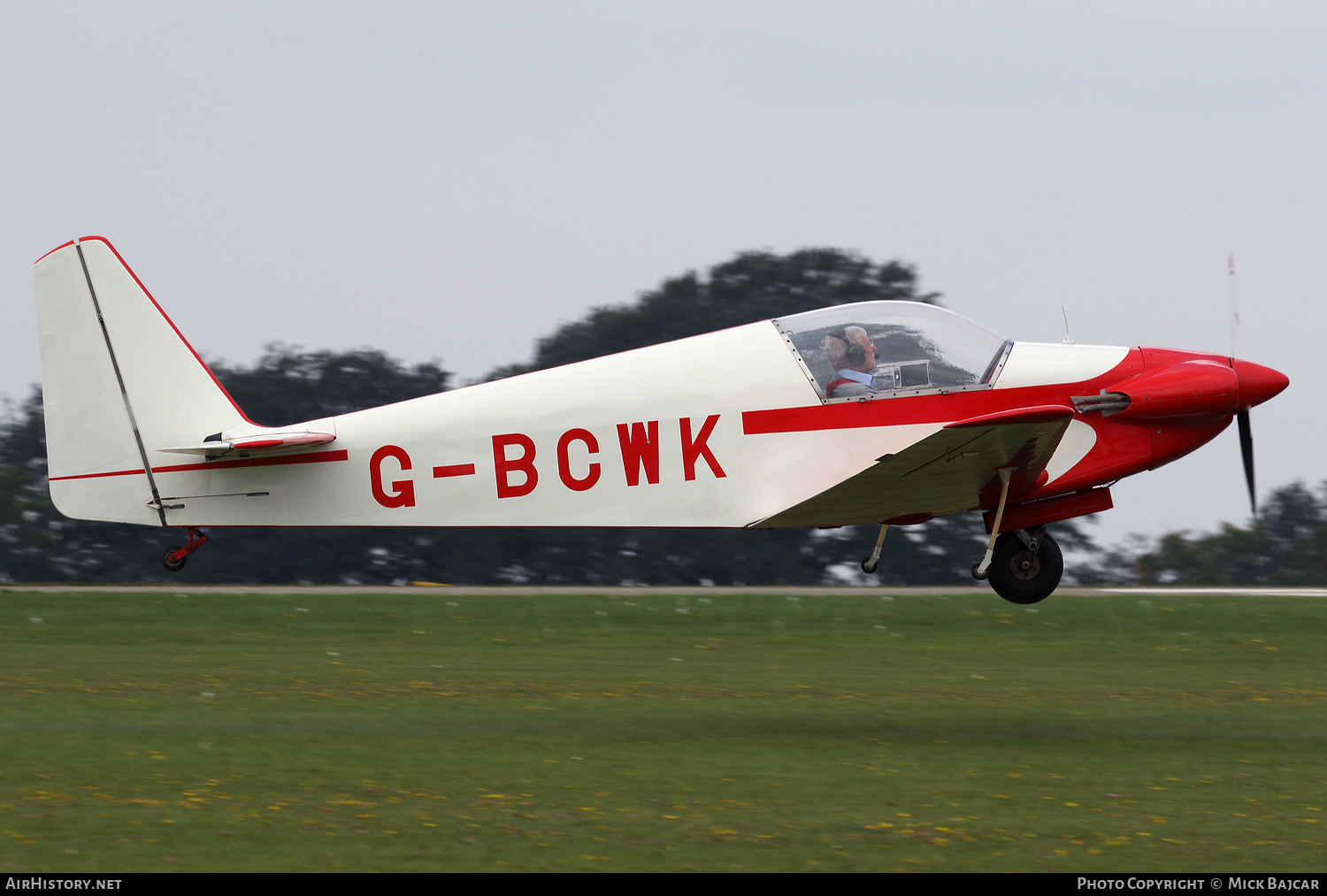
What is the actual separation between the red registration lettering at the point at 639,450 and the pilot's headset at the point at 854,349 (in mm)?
1513

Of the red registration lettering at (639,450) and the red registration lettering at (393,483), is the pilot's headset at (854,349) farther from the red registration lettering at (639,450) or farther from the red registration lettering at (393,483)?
the red registration lettering at (393,483)

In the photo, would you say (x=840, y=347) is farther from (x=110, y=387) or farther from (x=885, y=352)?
(x=110, y=387)

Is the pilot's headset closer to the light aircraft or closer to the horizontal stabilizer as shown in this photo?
the light aircraft

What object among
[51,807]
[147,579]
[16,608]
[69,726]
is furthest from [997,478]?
[147,579]

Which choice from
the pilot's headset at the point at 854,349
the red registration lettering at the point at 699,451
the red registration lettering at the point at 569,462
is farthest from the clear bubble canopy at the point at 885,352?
the red registration lettering at the point at 569,462

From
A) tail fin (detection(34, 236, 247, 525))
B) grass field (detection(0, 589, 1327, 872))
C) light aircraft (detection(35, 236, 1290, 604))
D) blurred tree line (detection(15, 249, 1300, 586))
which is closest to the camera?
grass field (detection(0, 589, 1327, 872))

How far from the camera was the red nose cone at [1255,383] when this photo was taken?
10711 mm

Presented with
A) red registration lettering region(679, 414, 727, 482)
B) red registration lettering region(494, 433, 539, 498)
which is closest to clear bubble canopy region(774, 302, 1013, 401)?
red registration lettering region(679, 414, 727, 482)

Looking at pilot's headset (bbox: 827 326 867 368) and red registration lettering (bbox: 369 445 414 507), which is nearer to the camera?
pilot's headset (bbox: 827 326 867 368)

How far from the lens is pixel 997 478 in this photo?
1033cm

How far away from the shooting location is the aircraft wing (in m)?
9.35

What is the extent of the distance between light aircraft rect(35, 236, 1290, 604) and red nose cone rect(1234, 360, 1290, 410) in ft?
0.06

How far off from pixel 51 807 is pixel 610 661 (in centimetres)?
1019
